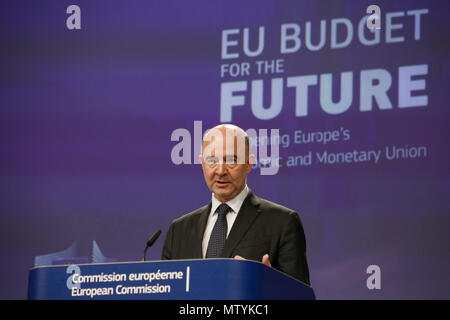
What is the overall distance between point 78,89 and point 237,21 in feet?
4.92

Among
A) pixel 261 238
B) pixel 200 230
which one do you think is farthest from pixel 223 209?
pixel 261 238

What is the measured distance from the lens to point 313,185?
571 centimetres

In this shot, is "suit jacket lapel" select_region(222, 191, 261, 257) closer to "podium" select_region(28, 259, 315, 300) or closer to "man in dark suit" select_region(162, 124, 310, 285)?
"man in dark suit" select_region(162, 124, 310, 285)

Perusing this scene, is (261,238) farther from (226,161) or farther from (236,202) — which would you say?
(226,161)

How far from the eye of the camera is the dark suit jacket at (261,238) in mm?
3533

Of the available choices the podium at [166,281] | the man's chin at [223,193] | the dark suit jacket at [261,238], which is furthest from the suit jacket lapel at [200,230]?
the podium at [166,281]

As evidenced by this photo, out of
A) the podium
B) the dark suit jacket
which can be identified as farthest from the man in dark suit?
the podium

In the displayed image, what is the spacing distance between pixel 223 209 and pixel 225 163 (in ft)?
0.74

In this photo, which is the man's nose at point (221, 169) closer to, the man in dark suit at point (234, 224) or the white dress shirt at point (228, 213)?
the man in dark suit at point (234, 224)

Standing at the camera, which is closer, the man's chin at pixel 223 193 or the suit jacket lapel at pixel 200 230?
the suit jacket lapel at pixel 200 230

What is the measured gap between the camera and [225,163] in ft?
12.2
